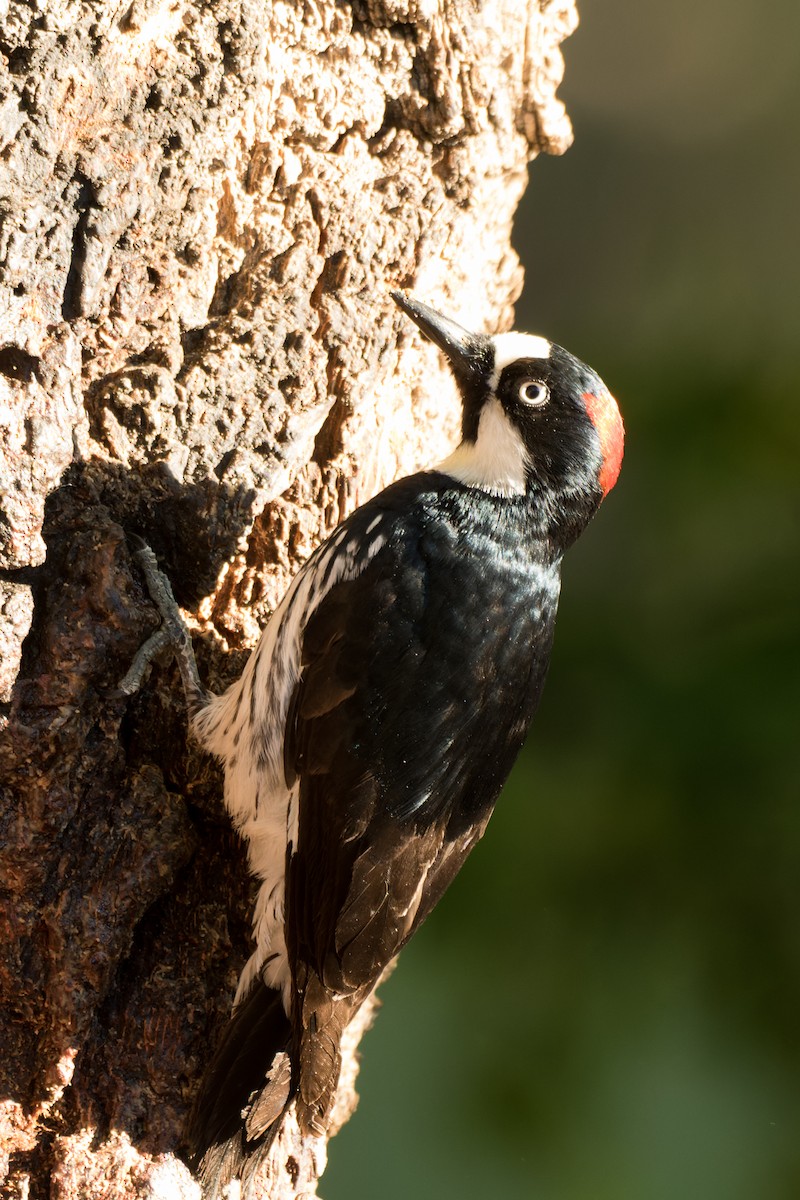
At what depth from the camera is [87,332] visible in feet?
8.14

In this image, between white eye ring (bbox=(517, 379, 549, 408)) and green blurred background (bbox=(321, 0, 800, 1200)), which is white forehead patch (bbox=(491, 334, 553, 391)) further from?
green blurred background (bbox=(321, 0, 800, 1200))

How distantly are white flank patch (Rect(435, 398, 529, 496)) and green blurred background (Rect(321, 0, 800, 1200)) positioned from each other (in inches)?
24.8

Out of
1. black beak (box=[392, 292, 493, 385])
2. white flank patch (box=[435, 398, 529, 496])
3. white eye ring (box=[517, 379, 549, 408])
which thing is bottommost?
white flank patch (box=[435, 398, 529, 496])

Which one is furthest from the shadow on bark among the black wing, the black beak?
the black beak

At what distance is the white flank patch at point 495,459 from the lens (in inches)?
111

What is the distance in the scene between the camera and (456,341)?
2.83 metres

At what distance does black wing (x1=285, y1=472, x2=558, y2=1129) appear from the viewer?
2412 mm

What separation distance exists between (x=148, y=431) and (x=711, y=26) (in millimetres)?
2728

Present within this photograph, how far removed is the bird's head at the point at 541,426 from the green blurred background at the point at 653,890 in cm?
55

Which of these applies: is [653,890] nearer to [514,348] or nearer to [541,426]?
[541,426]

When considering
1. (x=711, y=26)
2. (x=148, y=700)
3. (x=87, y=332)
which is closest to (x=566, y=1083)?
(x=148, y=700)

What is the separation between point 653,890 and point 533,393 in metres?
1.31

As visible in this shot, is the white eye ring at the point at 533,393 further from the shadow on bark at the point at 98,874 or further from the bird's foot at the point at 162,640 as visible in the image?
the bird's foot at the point at 162,640

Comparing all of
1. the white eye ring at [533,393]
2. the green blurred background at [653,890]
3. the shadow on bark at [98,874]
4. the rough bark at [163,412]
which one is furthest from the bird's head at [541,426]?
the shadow on bark at [98,874]
